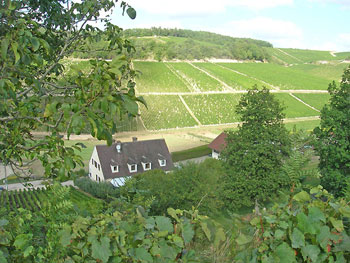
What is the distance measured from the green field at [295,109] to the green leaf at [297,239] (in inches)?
2205

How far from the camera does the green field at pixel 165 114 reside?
49838 millimetres

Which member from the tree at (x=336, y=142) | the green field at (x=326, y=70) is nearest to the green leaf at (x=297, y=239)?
the tree at (x=336, y=142)

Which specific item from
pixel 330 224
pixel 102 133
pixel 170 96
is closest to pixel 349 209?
pixel 330 224

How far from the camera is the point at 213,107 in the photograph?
5694 cm

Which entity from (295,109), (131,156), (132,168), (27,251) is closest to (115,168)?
(132,168)

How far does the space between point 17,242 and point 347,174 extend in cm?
1704

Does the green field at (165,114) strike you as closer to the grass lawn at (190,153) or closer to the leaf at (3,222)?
the grass lawn at (190,153)

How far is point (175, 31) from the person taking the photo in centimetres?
12838

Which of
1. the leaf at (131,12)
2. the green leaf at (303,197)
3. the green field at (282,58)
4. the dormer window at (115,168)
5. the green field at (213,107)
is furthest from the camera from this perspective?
the green field at (282,58)

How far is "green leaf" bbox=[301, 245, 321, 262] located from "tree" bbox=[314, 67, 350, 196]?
1467cm

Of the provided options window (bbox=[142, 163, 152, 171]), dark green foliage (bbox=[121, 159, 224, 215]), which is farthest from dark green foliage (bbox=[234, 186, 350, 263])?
window (bbox=[142, 163, 152, 171])

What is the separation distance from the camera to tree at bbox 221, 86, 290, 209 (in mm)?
17422

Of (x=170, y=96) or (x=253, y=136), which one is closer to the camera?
(x=253, y=136)

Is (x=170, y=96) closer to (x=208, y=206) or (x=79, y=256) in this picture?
(x=208, y=206)
